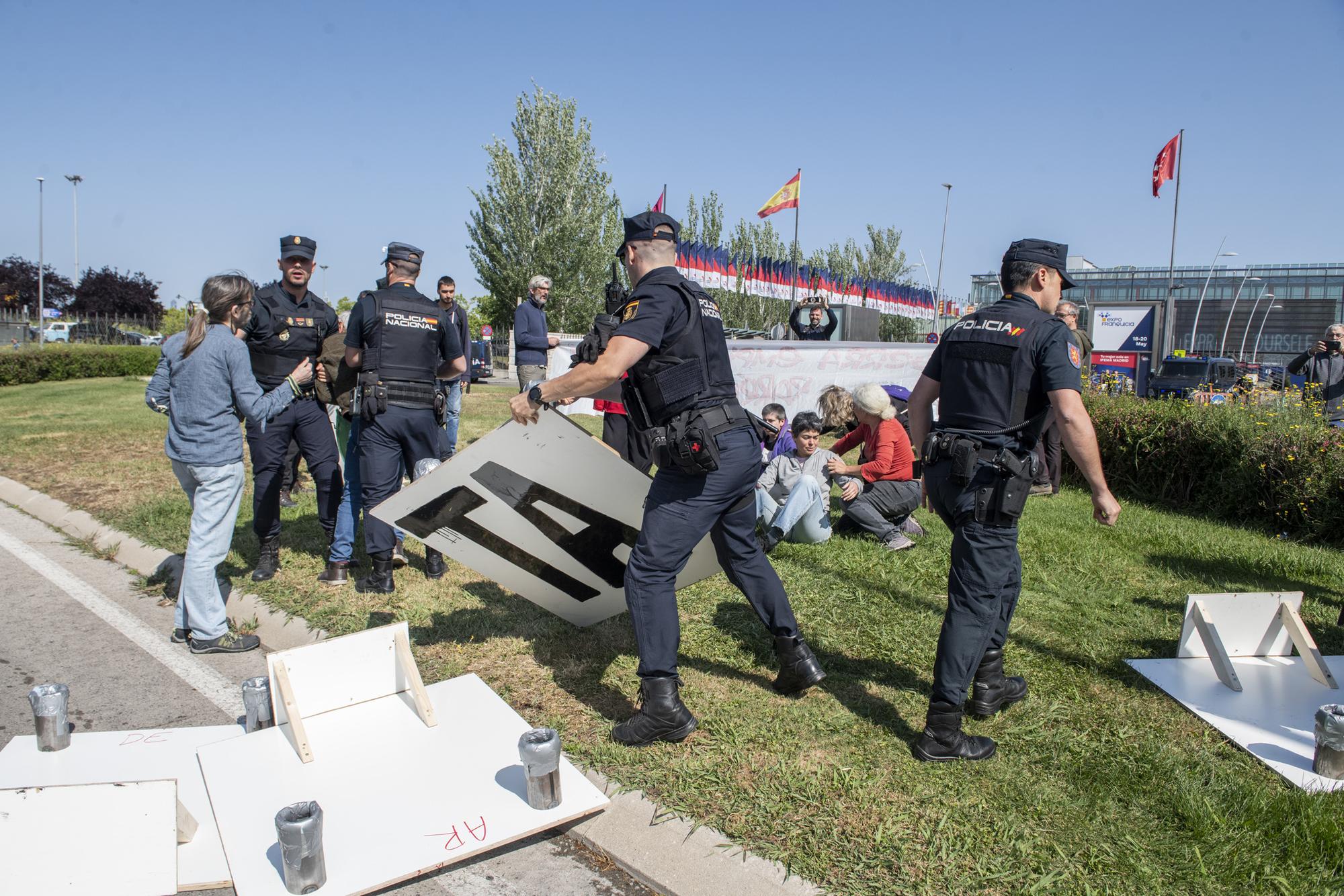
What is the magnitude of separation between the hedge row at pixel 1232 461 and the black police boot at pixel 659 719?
6295mm

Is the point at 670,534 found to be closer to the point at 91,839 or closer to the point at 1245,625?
the point at 91,839

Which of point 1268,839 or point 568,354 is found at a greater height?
point 568,354

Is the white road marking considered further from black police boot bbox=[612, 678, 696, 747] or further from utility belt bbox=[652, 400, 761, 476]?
utility belt bbox=[652, 400, 761, 476]

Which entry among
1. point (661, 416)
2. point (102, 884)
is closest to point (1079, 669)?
point (661, 416)

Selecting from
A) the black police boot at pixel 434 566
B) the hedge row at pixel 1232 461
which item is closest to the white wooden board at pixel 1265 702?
the hedge row at pixel 1232 461

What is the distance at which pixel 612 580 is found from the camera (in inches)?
173

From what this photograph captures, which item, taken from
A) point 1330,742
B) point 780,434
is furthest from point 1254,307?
point 1330,742

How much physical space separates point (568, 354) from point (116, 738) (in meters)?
12.9

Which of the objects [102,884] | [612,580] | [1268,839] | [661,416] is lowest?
[102,884]

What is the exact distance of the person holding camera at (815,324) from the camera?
1546cm

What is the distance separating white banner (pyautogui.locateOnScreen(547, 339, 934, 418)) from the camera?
13.1 metres

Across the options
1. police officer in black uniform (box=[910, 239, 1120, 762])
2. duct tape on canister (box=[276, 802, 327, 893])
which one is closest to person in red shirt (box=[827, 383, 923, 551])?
police officer in black uniform (box=[910, 239, 1120, 762])

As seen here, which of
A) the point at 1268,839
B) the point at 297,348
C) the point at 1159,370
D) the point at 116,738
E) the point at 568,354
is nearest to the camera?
the point at 1268,839

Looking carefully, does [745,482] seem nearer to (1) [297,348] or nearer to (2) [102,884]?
(2) [102,884]
